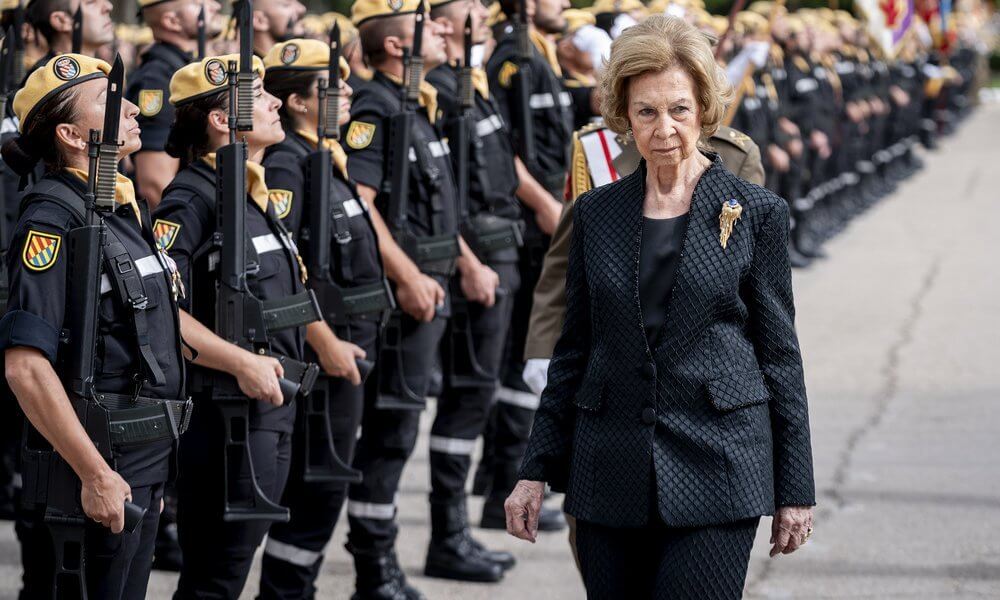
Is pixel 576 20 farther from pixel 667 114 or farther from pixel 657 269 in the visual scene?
pixel 657 269

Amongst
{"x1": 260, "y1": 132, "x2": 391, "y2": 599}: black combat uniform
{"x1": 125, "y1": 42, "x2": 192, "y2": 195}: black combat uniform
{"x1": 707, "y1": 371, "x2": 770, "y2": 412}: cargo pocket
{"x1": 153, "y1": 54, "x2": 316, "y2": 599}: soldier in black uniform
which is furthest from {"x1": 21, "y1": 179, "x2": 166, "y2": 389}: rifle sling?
{"x1": 125, "y1": 42, "x2": 192, "y2": 195}: black combat uniform

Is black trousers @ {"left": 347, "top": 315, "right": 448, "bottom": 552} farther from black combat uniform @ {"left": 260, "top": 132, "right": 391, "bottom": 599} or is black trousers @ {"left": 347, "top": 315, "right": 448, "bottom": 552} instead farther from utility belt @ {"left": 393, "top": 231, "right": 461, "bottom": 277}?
black combat uniform @ {"left": 260, "top": 132, "right": 391, "bottom": 599}

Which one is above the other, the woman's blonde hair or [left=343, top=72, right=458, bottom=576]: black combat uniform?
the woman's blonde hair

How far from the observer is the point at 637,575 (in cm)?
334

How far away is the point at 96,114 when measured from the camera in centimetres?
381

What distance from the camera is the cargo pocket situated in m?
3.18

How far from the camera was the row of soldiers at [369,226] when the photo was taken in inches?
173

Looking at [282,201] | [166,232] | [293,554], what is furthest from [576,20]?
[166,232]

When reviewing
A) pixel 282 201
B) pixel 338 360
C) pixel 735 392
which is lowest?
pixel 338 360

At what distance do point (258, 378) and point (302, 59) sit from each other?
122 cm

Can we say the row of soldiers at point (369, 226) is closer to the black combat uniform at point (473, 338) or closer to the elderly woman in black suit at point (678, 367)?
the black combat uniform at point (473, 338)

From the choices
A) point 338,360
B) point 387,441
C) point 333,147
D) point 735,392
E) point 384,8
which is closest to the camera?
point 735,392

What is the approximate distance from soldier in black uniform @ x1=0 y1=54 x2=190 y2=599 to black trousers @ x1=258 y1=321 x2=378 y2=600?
1.05 meters

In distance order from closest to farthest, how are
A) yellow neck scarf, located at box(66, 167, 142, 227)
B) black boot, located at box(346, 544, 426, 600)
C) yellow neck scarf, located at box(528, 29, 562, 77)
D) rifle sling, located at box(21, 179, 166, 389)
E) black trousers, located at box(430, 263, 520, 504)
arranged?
1. rifle sling, located at box(21, 179, 166, 389)
2. yellow neck scarf, located at box(66, 167, 142, 227)
3. black boot, located at box(346, 544, 426, 600)
4. black trousers, located at box(430, 263, 520, 504)
5. yellow neck scarf, located at box(528, 29, 562, 77)
